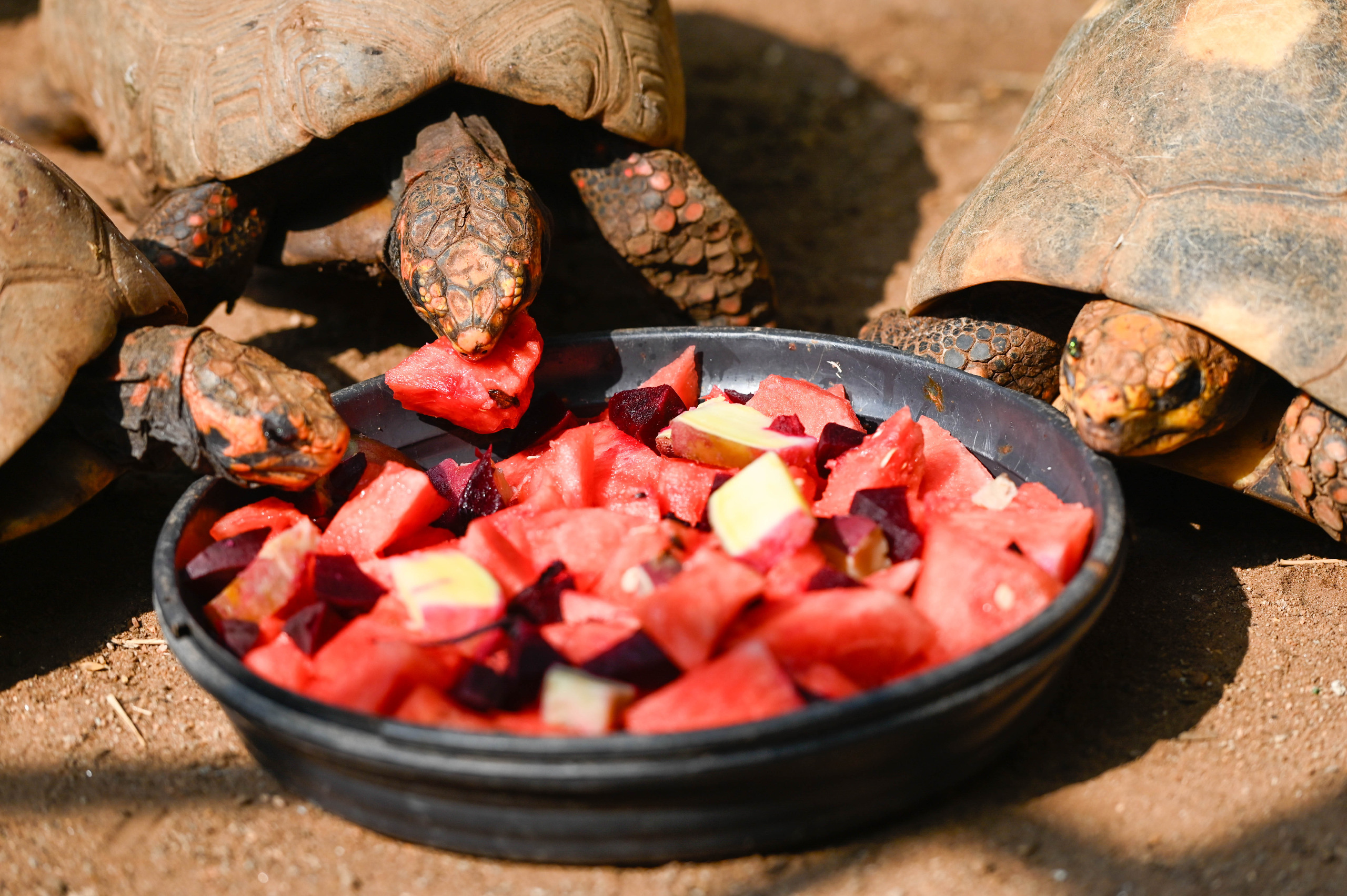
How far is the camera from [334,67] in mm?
2633

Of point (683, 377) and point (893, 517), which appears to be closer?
point (893, 517)

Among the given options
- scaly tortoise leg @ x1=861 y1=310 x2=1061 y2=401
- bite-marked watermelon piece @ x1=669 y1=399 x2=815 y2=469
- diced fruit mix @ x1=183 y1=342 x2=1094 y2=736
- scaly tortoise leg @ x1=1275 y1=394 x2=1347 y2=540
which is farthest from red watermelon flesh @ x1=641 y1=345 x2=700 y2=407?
scaly tortoise leg @ x1=1275 y1=394 x2=1347 y2=540

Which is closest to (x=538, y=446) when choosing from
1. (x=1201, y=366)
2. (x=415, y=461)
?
(x=415, y=461)

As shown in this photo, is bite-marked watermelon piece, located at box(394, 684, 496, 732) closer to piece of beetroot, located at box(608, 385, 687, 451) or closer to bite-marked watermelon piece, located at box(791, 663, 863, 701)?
bite-marked watermelon piece, located at box(791, 663, 863, 701)

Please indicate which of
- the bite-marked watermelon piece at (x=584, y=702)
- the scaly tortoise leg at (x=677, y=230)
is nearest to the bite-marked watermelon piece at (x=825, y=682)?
the bite-marked watermelon piece at (x=584, y=702)

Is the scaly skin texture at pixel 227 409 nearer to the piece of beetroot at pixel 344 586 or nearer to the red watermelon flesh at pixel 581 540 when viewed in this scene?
the piece of beetroot at pixel 344 586

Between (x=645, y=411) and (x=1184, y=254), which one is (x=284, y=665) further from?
(x=1184, y=254)

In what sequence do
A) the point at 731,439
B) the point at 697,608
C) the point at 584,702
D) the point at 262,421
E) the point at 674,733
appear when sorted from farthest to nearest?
the point at 731,439 → the point at 262,421 → the point at 697,608 → the point at 584,702 → the point at 674,733

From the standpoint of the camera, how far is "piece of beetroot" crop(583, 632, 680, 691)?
149cm

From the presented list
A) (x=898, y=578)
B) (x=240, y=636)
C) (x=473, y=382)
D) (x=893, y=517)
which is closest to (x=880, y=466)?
(x=893, y=517)

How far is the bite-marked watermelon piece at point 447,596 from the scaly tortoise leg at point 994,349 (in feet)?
4.06

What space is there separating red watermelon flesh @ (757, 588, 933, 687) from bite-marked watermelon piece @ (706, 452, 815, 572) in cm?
18

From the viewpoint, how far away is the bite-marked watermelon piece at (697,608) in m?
1.50

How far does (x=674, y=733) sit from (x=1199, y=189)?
5.28 ft
